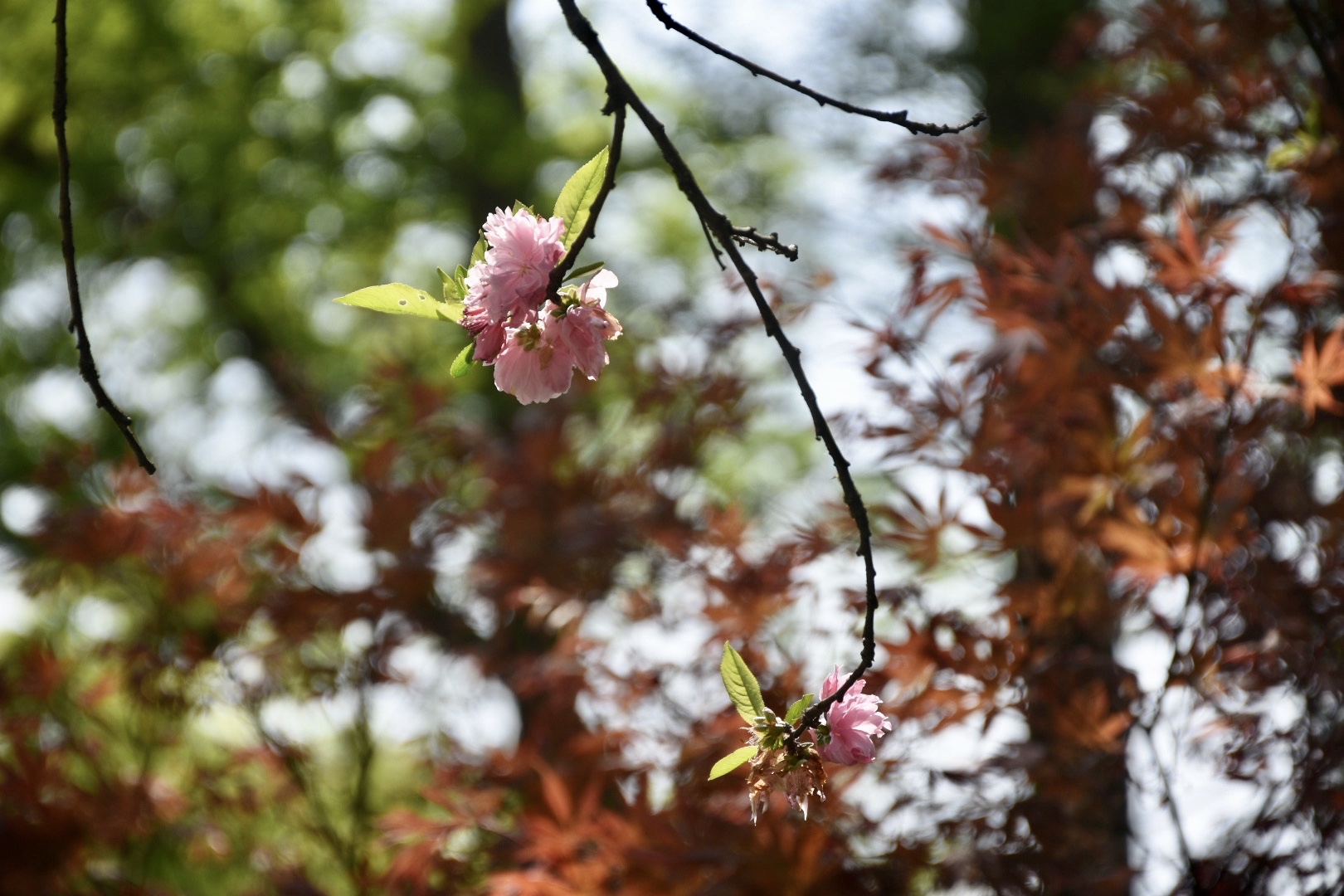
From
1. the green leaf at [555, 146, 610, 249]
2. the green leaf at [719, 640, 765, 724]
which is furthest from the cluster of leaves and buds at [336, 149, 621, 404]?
the green leaf at [719, 640, 765, 724]

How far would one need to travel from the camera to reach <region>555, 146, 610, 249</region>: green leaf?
0.62 meters

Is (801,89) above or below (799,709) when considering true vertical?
above

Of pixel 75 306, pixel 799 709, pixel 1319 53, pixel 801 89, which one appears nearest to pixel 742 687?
pixel 799 709

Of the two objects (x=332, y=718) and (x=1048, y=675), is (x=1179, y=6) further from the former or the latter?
(x=332, y=718)

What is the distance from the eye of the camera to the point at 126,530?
7.88ft

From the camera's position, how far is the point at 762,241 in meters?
0.62

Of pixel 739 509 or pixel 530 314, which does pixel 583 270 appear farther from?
pixel 739 509

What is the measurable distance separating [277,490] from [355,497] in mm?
154

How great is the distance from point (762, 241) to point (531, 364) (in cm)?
17

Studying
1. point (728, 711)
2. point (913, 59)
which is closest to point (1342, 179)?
point (728, 711)

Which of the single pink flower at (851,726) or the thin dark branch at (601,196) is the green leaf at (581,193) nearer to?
the thin dark branch at (601,196)

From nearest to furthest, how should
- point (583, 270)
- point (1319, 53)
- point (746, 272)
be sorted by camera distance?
point (746, 272) < point (583, 270) < point (1319, 53)

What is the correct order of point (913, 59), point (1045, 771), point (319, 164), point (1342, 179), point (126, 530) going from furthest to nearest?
1. point (319, 164)
2. point (913, 59)
3. point (126, 530)
4. point (1342, 179)
5. point (1045, 771)

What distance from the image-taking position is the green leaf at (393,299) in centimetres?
60
